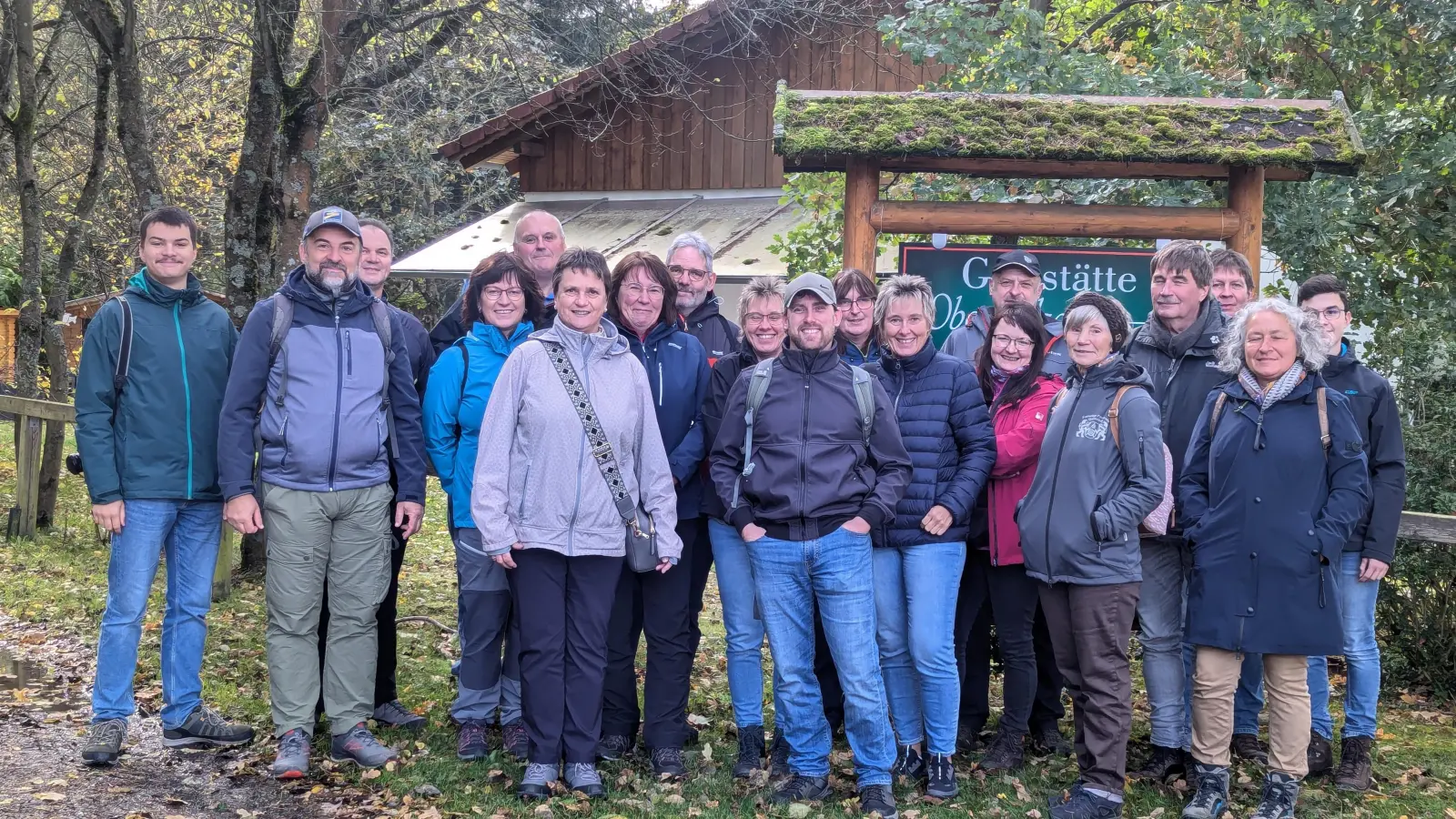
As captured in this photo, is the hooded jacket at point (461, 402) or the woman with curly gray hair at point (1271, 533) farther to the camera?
the hooded jacket at point (461, 402)

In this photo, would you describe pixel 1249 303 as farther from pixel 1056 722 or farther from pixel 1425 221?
pixel 1425 221

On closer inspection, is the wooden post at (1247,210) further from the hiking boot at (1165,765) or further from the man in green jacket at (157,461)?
the man in green jacket at (157,461)

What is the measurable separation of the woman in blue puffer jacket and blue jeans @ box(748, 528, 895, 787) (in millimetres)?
161

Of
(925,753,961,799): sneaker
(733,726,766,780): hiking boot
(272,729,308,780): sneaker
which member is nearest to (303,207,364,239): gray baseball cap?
(272,729,308,780): sneaker

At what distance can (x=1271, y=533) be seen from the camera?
14.9ft

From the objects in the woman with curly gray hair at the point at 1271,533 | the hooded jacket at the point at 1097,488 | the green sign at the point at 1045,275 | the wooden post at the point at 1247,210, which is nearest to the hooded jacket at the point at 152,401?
the hooded jacket at the point at 1097,488

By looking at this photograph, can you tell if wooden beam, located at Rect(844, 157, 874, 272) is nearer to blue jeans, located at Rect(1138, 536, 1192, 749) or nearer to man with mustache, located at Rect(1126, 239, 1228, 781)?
man with mustache, located at Rect(1126, 239, 1228, 781)

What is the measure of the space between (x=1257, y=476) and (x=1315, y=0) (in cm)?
677

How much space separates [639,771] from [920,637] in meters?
1.31

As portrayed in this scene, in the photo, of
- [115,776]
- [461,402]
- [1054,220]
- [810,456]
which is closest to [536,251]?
[461,402]

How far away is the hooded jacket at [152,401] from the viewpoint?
193 inches

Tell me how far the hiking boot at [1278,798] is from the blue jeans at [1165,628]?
1.53 ft

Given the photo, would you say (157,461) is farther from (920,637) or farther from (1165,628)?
(1165,628)

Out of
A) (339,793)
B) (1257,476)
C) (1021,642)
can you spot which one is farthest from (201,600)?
(1257,476)
